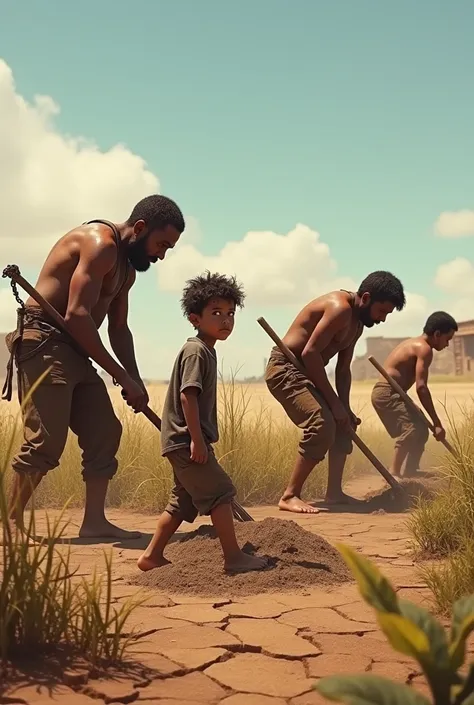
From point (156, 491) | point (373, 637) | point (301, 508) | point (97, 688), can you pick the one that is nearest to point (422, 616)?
point (97, 688)

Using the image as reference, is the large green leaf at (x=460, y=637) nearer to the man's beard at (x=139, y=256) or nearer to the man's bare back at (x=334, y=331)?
the man's beard at (x=139, y=256)

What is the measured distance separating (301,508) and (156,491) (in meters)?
1.08

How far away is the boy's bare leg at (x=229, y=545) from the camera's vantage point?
339 centimetres

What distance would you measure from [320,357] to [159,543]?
2397 millimetres

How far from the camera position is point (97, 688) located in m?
2.06

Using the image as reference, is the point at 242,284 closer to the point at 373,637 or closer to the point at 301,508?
the point at 373,637

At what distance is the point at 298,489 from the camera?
5.70 meters

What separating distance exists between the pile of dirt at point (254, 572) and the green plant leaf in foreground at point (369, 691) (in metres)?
2.02

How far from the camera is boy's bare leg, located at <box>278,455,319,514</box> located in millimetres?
5547

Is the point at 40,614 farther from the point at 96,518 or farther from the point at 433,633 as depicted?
the point at 96,518

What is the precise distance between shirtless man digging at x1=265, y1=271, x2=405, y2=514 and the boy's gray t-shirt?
2.15 metres

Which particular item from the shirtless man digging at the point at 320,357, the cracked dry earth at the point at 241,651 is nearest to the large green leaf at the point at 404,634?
the cracked dry earth at the point at 241,651

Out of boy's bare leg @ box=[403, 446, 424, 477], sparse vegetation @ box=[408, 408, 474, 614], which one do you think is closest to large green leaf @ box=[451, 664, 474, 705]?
sparse vegetation @ box=[408, 408, 474, 614]

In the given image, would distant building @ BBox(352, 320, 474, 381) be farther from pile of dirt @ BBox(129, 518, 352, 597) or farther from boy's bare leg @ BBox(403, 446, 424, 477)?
pile of dirt @ BBox(129, 518, 352, 597)
